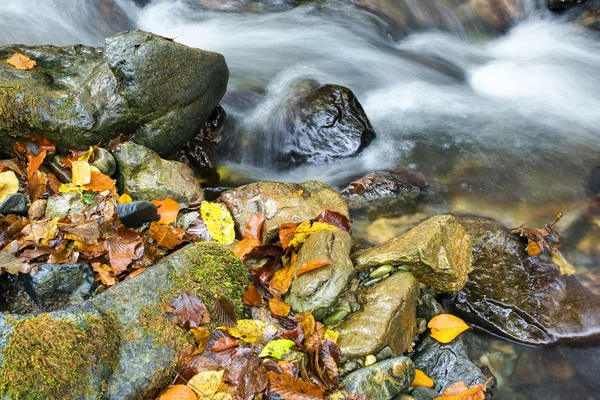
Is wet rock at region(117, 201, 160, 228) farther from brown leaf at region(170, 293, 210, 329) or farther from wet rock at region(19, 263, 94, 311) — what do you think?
brown leaf at region(170, 293, 210, 329)

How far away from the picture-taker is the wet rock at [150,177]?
179 inches

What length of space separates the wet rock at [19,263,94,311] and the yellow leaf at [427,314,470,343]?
265 centimetres

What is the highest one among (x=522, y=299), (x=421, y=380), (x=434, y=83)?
(x=434, y=83)

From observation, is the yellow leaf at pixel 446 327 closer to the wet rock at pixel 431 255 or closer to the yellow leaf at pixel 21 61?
the wet rock at pixel 431 255

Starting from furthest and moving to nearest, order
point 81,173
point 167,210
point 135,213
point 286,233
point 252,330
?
point 167,210
point 81,173
point 286,233
point 135,213
point 252,330

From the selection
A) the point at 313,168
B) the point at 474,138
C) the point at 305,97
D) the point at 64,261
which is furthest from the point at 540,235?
the point at 64,261

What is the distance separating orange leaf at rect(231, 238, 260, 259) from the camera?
4.00 meters

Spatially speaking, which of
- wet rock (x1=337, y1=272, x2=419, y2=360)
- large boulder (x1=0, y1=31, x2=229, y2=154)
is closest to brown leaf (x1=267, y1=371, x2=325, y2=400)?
wet rock (x1=337, y1=272, x2=419, y2=360)

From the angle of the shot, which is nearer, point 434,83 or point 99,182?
point 99,182

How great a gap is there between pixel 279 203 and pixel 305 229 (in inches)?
19.6

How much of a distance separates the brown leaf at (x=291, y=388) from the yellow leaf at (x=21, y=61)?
4.01m

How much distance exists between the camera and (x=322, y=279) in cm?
363

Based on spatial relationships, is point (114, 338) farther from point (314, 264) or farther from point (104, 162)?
point (104, 162)

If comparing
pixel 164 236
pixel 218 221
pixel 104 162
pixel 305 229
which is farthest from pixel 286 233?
pixel 104 162
